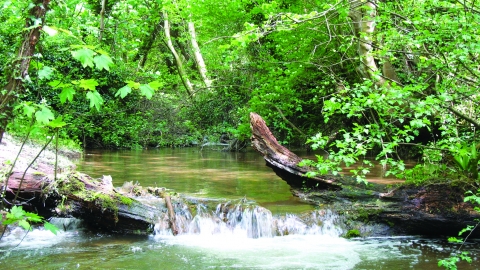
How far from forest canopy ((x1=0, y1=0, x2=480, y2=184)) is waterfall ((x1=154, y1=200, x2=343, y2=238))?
2.95ft

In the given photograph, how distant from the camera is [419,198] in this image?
665 centimetres

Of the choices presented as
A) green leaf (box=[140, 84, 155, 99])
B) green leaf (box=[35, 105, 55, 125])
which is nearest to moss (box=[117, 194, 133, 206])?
green leaf (box=[35, 105, 55, 125])

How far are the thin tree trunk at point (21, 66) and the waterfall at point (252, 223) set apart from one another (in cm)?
447

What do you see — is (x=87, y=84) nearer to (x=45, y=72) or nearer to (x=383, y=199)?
(x=45, y=72)

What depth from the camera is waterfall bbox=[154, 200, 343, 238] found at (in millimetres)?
6961

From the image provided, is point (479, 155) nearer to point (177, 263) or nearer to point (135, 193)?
point (177, 263)

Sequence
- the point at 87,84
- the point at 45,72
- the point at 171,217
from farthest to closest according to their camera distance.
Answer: the point at 171,217 → the point at 45,72 → the point at 87,84

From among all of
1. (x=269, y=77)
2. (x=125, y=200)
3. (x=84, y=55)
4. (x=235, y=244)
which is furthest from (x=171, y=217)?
(x=269, y=77)

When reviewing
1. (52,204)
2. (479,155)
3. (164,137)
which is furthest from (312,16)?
(164,137)

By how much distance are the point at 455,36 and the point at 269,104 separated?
8.19 metres

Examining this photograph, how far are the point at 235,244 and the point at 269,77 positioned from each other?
8.15 m

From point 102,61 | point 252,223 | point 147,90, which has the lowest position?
point 252,223

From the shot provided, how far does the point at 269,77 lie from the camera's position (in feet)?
45.5

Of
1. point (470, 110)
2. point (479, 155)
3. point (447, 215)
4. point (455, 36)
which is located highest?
point (455, 36)
